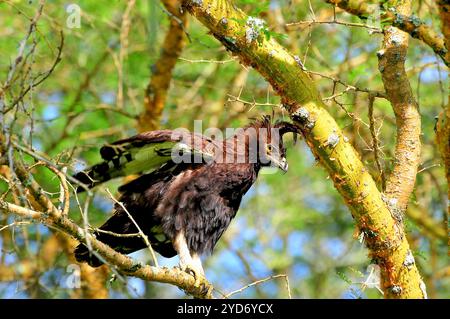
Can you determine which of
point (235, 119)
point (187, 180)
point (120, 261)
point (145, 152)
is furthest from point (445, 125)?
point (235, 119)

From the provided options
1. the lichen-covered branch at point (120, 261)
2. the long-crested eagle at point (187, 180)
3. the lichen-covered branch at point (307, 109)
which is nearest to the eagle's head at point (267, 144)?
the long-crested eagle at point (187, 180)

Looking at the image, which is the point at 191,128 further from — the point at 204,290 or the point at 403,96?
the point at 403,96

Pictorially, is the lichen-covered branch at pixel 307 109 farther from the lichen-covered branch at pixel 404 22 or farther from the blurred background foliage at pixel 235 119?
the blurred background foliage at pixel 235 119

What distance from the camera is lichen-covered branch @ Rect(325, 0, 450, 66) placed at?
441 centimetres

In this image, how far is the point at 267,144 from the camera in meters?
6.61

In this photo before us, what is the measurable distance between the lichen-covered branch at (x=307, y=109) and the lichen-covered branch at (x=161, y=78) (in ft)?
9.36

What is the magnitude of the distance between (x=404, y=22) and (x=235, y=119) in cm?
441

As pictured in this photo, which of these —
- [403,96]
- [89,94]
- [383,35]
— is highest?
[89,94]

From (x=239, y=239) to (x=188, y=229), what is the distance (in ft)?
16.7

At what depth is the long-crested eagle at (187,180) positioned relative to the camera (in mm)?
6379

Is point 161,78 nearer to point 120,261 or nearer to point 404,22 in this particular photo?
point 120,261

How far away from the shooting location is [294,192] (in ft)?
40.0
